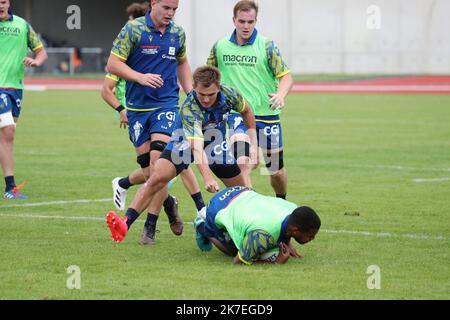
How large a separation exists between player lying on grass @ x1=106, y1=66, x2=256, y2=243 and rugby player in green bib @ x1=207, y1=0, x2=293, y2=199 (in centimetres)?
80

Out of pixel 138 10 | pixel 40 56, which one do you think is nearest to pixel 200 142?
pixel 138 10

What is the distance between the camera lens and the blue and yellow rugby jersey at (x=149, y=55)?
31.3ft

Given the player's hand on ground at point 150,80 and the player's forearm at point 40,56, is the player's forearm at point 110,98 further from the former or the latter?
the player's forearm at point 40,56

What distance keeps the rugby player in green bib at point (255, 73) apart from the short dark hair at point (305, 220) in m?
2.34

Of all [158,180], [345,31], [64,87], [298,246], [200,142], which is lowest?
[64,87]

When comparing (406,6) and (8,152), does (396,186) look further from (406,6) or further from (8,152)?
(406,6)

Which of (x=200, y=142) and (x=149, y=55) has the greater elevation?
(x=149, y=55)

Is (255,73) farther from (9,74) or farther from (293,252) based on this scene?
(9,74)

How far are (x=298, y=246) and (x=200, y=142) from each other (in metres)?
1.36

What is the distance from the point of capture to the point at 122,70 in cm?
940

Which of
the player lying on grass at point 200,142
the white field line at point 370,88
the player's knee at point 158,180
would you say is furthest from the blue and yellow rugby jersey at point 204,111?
the white field line at point 370,88

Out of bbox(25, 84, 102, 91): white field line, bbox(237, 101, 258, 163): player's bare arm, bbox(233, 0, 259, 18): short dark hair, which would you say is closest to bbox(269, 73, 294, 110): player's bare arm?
bbox(237, 101, 258, 163): player's bare arm
